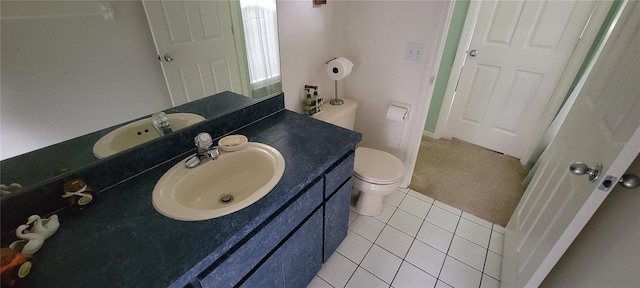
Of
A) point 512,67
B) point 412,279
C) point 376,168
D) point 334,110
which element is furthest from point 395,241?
point 512,67

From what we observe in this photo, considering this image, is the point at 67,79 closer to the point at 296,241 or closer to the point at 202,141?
the point at 202,141

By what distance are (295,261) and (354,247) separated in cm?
63

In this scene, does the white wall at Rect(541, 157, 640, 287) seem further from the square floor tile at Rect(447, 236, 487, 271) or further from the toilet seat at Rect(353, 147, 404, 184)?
the toilet seat at Rect(353, 147, 404, 184)

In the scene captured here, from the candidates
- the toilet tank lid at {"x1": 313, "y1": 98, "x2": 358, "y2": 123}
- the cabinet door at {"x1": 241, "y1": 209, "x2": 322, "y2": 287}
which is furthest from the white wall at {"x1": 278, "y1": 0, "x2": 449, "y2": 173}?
the cabinet door at {"x1": 241, "y1": 209, "x2": 322, "y2": 287}

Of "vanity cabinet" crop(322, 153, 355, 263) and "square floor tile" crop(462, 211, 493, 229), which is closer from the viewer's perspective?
"vanity cabinet" crop(322, 153, 355, 263)

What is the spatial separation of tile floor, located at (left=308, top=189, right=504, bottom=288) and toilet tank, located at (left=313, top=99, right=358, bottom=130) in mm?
682

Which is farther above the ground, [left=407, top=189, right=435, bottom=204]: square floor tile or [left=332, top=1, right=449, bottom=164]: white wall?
[left=332, top=1, right=449, bottom=164]: white wall

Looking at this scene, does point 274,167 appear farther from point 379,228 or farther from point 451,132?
point 451,132

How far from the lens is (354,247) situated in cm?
159

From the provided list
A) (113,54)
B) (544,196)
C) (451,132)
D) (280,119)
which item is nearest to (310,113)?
(280,119)

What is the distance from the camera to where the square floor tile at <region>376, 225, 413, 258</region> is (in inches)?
61.6

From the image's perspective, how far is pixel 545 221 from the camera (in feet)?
3.45

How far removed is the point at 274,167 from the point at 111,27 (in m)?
0.67

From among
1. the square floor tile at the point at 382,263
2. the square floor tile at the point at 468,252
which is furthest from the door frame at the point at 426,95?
the square floor tile at the point at 382,263
